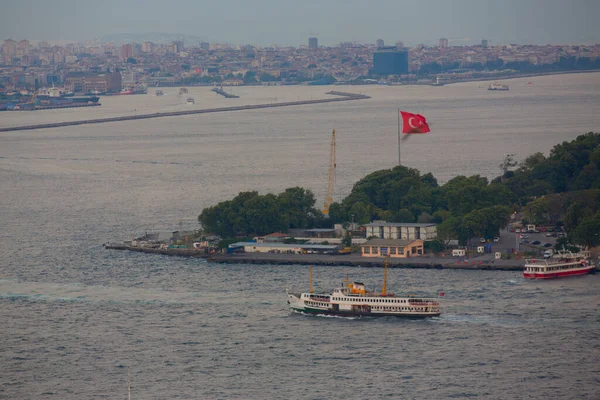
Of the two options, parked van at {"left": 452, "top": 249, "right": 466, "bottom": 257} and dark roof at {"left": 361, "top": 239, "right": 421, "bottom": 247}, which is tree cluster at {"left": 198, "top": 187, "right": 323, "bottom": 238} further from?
parked van at {"left": 452, "top": 249, "right": 466, "bottom": 257}

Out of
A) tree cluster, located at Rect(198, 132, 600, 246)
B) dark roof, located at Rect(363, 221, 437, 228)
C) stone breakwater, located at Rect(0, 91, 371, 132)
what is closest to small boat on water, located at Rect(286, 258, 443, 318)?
tree cluster, located at Rect(198, 132, 600, 246)

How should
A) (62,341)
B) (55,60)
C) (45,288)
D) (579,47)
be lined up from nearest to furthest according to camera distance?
1. (62,341)
2. (45,288)
3. (579,47)
4. (55,60)

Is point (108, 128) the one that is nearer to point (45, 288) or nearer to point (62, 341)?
point (45, 288)

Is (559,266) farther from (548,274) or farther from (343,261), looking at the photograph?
(343,261)

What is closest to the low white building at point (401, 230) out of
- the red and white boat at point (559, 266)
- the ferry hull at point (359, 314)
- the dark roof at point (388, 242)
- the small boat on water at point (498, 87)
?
the dark roof at point (388, 242)

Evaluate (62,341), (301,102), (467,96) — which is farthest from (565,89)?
(62,341)

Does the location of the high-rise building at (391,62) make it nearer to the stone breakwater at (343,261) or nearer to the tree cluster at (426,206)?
the tree cluster at (426,206)

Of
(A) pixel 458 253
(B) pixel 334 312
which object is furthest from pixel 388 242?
(B) pixel 334 312
